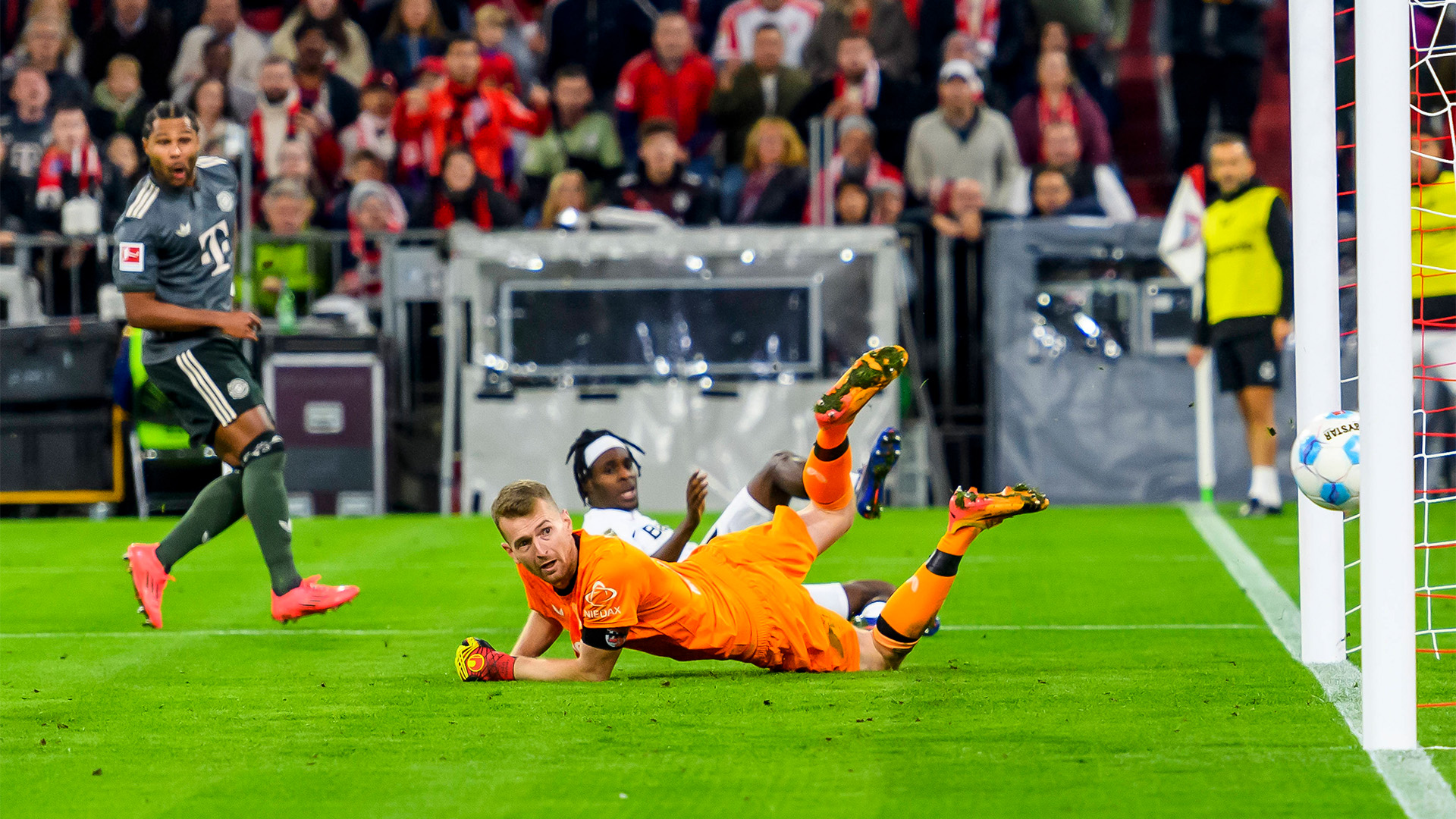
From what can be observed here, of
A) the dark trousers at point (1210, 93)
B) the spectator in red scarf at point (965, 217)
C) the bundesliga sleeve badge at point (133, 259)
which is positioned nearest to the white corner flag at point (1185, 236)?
the spectator in red scarf at point (965, 217)

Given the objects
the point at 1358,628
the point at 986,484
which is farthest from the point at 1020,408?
the point at 1358,628

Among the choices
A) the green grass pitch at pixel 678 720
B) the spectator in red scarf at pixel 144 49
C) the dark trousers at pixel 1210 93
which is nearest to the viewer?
the green grass pitch at pixel 678 720

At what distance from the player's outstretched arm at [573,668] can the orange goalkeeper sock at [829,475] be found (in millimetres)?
995

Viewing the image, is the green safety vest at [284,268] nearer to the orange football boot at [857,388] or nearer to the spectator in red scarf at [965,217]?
the spectator in red scarf at [965,217]

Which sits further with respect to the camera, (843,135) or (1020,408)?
(843,135)

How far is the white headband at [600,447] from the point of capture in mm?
6527

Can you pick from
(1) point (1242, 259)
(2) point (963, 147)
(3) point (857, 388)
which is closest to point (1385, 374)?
(3) point (857, 388)

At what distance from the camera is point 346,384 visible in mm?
12820

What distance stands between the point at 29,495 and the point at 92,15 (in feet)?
19.8

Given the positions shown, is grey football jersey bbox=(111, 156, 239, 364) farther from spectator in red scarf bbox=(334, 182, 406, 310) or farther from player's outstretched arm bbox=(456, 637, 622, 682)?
spectator in red scarf bbox=(334, 182, 406, 310)

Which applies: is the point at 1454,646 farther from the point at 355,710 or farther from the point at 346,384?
the point at 346,384

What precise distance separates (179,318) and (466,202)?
281 inches

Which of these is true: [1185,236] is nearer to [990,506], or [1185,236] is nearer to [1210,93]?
[1210,93]

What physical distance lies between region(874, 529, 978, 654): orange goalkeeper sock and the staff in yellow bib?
237 inches
